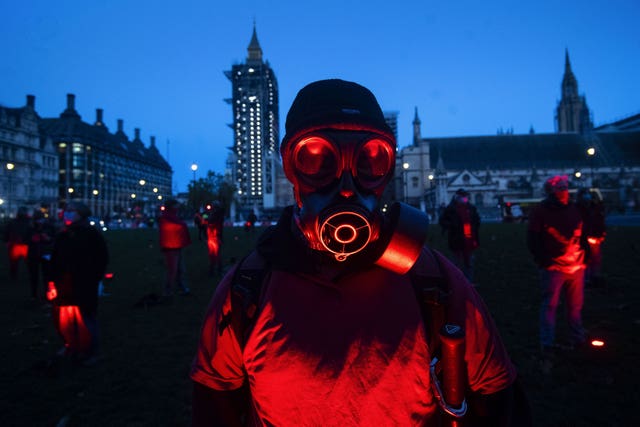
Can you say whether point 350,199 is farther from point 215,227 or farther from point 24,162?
point 24,162

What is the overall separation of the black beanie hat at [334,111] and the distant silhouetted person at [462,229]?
784 centimetres

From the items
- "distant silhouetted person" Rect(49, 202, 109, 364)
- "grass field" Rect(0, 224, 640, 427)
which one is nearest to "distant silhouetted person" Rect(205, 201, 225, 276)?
"grass field" Rect(0, 224, 640, 427)

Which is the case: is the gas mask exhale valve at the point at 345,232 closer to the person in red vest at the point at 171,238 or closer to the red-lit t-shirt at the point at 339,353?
the red-lit t-shirt at the point at 339,353

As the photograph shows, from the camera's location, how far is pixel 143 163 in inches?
4734

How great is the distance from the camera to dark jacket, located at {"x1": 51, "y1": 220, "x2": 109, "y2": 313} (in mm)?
5340

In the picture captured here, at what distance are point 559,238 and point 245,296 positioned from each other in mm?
5133

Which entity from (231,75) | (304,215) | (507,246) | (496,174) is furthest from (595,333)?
(231,75)

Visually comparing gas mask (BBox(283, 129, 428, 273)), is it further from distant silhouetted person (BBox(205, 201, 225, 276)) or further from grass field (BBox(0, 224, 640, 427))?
distant silhouetted person (BBox(205, 201, 225, 276))

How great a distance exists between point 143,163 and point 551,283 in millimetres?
129125

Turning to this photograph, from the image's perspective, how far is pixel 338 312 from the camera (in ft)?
4.61

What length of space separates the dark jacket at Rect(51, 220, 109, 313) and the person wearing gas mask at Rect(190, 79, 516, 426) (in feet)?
15.4

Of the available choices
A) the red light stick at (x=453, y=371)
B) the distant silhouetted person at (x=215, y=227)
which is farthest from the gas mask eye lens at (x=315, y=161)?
the distant silhouetted person at (x=215, y=227)

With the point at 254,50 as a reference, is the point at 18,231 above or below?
below

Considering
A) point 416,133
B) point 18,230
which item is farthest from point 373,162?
point 416,133
